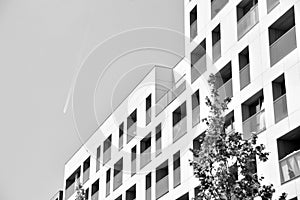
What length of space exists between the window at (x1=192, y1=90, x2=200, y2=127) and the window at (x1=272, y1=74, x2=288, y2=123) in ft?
25.4

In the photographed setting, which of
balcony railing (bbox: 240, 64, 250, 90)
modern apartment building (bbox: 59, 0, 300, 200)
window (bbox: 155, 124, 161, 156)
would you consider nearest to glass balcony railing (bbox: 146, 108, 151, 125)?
modern apartment building (bbox: 59, 0, 300, 200)

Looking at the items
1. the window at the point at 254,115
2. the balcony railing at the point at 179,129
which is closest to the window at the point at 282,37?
the window at the point at 254,115

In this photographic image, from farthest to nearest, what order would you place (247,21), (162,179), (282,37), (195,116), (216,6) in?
(162,179) < (195,116) < (216,6) < (247,21) < (282,37)

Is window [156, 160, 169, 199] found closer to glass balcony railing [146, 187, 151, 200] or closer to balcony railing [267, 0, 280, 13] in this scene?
glass balcony railing [146, 187, 151, 200]

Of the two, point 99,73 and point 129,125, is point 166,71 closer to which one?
point 129,125

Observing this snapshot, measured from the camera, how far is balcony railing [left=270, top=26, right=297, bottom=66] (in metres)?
27.1

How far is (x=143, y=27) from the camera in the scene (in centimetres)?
1797

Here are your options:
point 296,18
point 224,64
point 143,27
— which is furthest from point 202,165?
point 224,64

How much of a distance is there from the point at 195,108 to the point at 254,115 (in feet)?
23.5

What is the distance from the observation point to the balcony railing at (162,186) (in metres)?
37.0

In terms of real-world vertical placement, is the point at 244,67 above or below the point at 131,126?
below

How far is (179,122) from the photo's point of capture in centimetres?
3738

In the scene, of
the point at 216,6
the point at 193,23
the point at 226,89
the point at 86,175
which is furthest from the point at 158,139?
the point at 86,175

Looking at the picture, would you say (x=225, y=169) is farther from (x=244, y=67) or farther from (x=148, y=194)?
(x=148, y=194)
